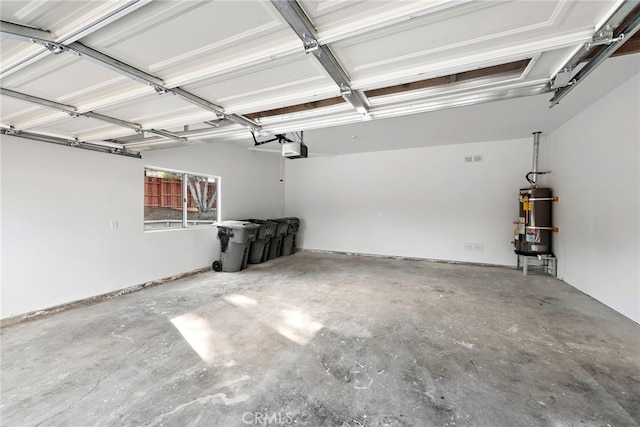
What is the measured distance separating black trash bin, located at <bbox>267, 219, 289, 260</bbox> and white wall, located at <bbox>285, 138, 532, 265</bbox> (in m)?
1.17

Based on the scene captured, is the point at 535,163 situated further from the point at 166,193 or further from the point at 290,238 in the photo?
the point at 166,193

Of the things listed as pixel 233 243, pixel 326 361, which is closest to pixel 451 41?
pixel 326 361

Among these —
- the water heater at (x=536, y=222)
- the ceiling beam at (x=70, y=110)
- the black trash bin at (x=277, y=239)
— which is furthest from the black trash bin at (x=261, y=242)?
the water heater at (x=536, y=222)

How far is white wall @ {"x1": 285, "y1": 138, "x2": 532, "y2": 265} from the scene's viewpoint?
5.59 metres

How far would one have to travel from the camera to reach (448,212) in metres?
6.04

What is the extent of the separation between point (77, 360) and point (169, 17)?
282cm

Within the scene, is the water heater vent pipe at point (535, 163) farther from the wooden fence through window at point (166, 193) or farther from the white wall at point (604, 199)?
the wooden fence through window at point (166, 193)

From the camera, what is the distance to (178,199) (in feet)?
16.4

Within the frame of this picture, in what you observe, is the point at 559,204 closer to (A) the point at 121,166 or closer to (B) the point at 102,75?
(B) the point at 102,75

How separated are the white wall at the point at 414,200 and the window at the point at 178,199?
278cm

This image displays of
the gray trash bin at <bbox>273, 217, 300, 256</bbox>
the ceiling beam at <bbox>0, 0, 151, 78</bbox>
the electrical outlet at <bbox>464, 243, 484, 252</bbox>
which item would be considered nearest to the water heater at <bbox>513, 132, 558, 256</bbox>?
the electrical outlet at <bbox>464, 243, 484, 252</bbox>

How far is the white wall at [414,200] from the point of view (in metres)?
5.59

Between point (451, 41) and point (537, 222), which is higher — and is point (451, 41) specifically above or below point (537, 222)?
above

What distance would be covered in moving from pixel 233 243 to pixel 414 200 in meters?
4.40
